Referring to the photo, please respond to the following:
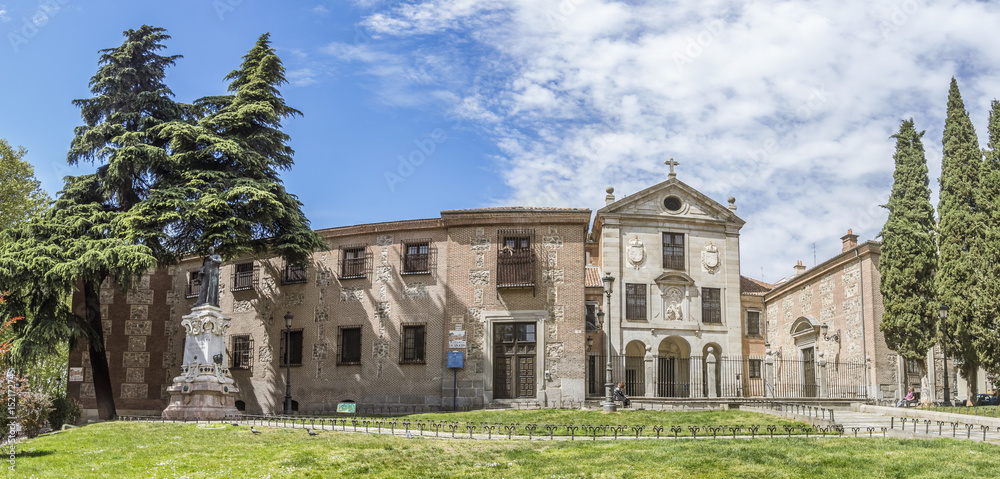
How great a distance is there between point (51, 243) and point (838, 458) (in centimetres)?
2724

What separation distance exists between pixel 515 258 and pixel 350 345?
742cm

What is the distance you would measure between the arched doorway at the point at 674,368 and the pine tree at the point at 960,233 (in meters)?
10.5

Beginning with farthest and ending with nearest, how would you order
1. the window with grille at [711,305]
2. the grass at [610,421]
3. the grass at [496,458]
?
the window with grille at [711,305] → the grass at [610,421] → the grass at [496,458]

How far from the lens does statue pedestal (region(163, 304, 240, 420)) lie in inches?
1086

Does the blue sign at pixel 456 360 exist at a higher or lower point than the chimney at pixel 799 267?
lower

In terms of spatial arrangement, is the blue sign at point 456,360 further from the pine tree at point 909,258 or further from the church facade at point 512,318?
the pine tree at point 909,258

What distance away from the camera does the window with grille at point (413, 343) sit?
3209 centimetres

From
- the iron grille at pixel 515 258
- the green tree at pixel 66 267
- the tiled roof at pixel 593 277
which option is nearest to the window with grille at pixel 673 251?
the tiled roof at pixel 593 277

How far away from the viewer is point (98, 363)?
32.2m

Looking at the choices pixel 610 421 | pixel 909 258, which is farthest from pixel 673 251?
pixel 610 421

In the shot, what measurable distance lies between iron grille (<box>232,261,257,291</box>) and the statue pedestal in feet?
20.6

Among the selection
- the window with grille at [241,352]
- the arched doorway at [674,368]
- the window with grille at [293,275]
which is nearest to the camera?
the window with grille at [293,275]

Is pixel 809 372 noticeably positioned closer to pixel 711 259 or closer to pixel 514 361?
pixel 711 259

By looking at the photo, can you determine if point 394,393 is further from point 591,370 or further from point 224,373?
point 591,370
